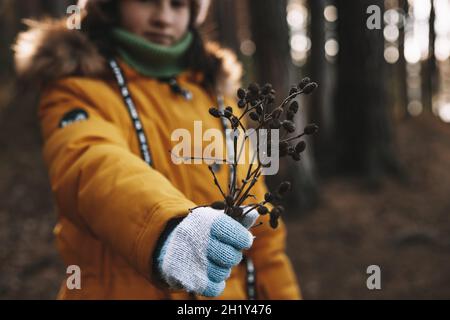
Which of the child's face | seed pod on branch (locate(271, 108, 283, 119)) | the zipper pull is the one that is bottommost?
the zipper pull

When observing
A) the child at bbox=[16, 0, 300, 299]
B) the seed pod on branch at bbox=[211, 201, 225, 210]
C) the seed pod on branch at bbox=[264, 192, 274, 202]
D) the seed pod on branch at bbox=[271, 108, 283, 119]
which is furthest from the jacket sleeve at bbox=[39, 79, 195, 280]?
the seed pod on branch at bbox=[271, 108, 283, 119]

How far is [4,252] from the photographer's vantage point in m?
6.31

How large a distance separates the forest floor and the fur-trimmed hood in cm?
367

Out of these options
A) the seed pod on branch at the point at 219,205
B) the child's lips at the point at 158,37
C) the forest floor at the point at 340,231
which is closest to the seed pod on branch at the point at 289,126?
the seed pod on branch at the point at 219,205

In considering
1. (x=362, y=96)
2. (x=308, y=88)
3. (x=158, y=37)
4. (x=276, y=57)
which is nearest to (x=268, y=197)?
(x=308, y=88)

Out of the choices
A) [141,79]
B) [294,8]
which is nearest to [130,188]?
[141,79]

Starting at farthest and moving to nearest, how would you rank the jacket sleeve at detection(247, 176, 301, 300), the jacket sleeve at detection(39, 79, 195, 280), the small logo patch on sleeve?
1. the jacket sleeve at detection(247, 176, 301, 300)
2. the small logo patch on sleeve
3. the jacket sleeve at detection(39, 79, 195, 280)

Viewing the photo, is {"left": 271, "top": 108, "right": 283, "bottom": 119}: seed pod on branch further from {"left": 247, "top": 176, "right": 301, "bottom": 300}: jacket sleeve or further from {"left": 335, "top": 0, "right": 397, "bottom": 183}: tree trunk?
{"left": 335, "top": 0, "right": 397, "bottom": 183}: tree trunk

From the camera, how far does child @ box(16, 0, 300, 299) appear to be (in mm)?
1272

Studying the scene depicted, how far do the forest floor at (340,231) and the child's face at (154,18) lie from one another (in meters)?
3.95

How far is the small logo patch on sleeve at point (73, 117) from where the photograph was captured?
1926 millimetres

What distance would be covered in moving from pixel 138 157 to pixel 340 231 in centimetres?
638

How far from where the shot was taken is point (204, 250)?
3.95 feet

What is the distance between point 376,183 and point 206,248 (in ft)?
26.1
